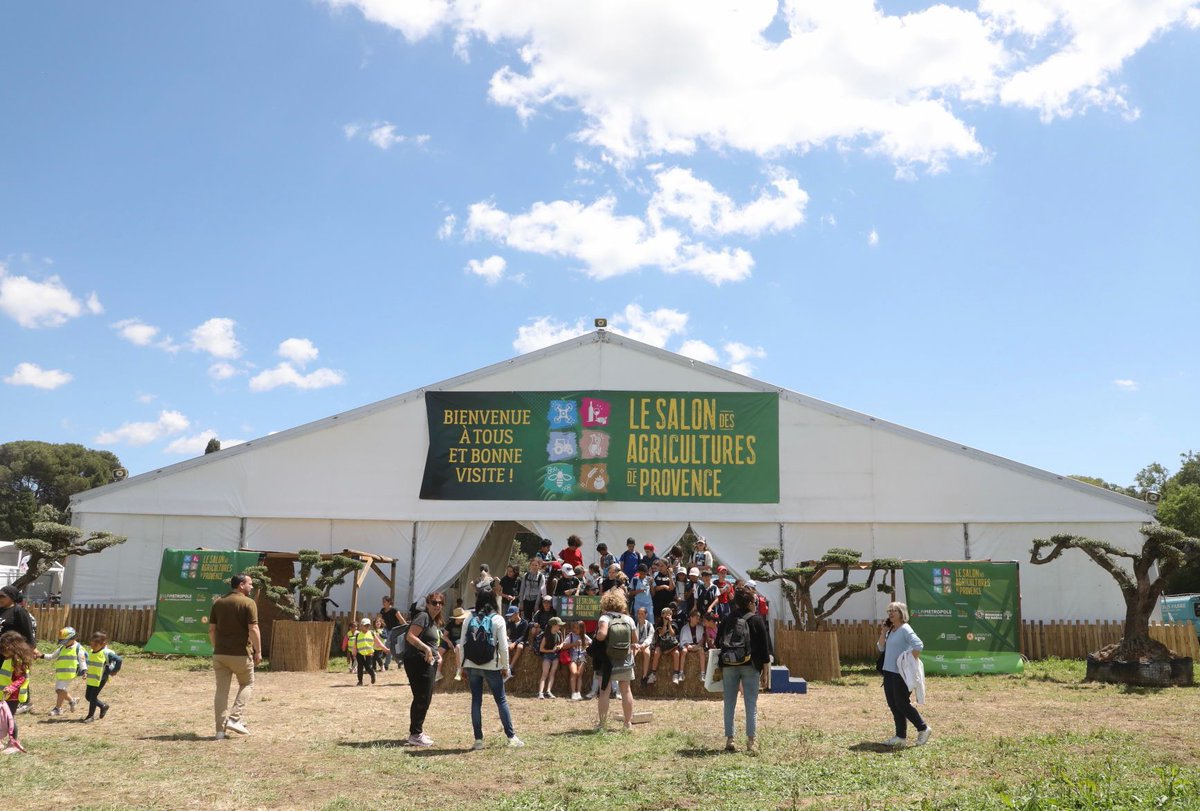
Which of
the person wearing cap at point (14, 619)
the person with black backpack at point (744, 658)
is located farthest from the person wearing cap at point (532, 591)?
the person wearing cap at point (14, 619)

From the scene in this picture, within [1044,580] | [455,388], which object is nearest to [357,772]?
[455,388]

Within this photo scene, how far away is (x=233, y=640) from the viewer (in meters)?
9.36

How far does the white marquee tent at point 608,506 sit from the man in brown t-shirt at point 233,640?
39.4 ft

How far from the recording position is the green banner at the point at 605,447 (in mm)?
21359

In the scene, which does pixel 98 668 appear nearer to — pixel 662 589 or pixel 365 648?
pixel 365 648

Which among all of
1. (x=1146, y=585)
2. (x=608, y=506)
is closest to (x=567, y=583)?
(x=608, y=506)

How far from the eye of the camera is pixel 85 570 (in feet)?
71.7

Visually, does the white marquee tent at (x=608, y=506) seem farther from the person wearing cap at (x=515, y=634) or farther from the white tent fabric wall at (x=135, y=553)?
the person wearing cap at (x=515, y=634)

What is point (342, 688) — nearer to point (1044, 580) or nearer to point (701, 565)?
point (701, 565)

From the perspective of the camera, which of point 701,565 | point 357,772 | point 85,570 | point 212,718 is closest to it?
point 357,772

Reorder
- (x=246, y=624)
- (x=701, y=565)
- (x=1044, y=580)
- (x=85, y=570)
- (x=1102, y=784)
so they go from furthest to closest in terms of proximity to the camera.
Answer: (x=85, y=570) < (x=1044, y=580) < (x=701, y=565) < (x=246, y=624) < (x=1102, y=784)

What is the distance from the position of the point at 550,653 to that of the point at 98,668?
587 centimetres

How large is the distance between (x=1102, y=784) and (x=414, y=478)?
17353 mm

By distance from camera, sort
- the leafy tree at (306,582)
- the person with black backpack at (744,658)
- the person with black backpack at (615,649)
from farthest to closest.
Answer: the leafy tree at (306,582) < the person with black backpack at (615,649) < the person with black backpack at (744,658)
